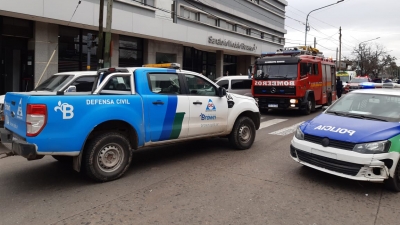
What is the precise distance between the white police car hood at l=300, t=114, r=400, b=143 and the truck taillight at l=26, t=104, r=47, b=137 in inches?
160

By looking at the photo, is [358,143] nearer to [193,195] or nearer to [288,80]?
[193,195]

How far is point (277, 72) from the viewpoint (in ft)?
46.8

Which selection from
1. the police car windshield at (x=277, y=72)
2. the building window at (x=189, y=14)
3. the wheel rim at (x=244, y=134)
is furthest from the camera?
the building window at (x=189, y=14)

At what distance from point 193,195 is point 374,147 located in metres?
2.69

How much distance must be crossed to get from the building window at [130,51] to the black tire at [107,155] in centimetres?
1508

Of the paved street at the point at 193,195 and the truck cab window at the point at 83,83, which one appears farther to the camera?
the truck cab window at the point at 83,83

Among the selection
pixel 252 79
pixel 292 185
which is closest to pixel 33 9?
pixel 252 79

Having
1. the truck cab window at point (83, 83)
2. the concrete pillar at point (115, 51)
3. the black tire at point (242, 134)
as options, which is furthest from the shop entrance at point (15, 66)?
the black tire at point (242, 134)

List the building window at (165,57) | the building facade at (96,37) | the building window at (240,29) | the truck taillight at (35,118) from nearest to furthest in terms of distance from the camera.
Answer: the truck taillight at (35,118) → the building facade at (96,37) → the building window at (165,57) → the building window at (240,29)

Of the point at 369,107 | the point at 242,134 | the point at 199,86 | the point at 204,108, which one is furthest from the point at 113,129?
the point at 369,107

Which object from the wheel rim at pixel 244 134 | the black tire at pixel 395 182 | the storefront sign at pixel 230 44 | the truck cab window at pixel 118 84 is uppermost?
the storefront sign at pixel 230 44

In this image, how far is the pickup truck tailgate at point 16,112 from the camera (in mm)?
4730

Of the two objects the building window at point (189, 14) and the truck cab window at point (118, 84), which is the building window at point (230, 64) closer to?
the building window at point (189, 14)

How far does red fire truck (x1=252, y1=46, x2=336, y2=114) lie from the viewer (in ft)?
45.4
